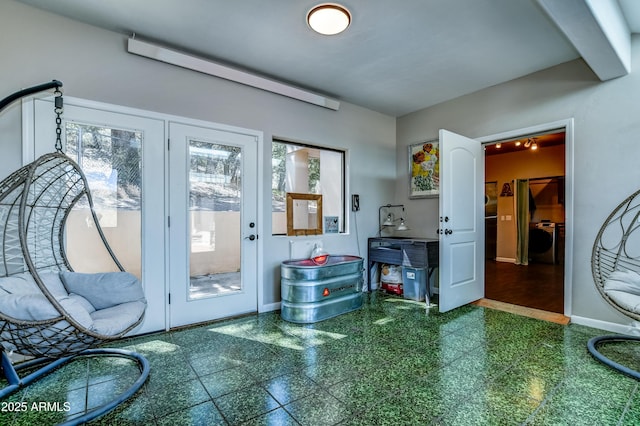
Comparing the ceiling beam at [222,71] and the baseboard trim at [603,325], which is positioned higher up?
the ceiling beam at [222,71]

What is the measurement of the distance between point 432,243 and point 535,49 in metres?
2.30

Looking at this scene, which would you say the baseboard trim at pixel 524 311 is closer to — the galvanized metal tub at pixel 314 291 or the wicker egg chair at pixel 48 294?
the galvanized metal tub at pixel 314 291

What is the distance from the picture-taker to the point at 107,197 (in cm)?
272

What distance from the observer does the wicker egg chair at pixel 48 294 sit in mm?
1630

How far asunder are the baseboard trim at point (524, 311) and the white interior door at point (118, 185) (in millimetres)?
3743

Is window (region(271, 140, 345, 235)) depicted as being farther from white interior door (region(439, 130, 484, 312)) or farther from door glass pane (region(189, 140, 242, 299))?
white interior door (region(439, 130, 484, 312))

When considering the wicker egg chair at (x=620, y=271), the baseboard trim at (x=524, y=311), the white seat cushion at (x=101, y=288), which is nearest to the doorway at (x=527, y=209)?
the baseboard trim at (x=524, y=311)

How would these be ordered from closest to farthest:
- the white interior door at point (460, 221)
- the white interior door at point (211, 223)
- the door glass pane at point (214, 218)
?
1. the white interior door at point (211, 223)
2. the door glass pane at point (214, 218)
3. the white interior door at point (460, 221)

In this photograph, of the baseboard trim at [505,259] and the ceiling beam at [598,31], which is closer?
the ceiling beam at [598,31]

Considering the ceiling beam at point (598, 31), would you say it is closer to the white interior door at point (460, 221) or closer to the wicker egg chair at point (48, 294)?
the white interior door at point (460, 221)

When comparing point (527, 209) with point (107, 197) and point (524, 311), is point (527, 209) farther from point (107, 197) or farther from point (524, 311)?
point (107, 197)

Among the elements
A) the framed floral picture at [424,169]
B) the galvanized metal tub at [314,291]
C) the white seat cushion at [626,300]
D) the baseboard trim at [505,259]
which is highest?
the framed floral picture at [424,169]

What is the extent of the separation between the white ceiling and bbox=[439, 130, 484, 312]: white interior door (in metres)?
0.84

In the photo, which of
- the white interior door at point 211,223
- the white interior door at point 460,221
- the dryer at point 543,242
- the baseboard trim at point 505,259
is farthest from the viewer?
the baseboard trim at point 505,259
